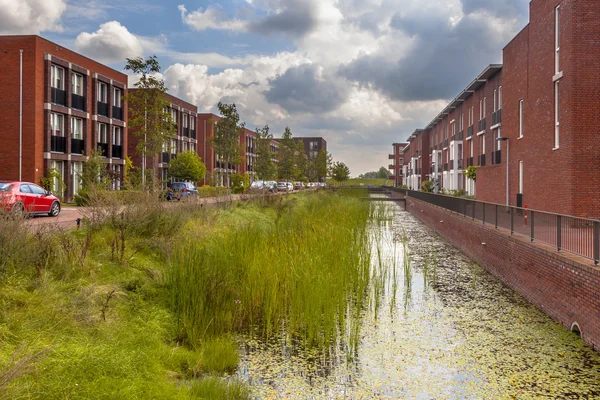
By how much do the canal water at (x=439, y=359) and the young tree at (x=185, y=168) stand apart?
38307 mm

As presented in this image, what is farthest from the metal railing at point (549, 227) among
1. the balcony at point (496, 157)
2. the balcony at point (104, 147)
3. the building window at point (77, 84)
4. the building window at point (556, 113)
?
the balcony at point (104, 147)

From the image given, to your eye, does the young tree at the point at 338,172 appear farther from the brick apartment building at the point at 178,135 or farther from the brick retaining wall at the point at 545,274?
the brick retaining wall at the point at 545,274

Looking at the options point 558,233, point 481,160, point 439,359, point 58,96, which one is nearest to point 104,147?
point 58,96

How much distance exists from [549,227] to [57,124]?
2874 cm

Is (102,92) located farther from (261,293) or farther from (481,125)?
(261,293)

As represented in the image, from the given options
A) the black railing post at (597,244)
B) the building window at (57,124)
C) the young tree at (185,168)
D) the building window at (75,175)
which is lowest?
the black railing post at (597,244)

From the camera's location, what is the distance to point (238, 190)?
51844mm

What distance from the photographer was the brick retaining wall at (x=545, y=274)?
7372 millimetres

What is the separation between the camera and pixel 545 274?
30.7 ft

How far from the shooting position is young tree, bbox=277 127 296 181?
73.8 meters

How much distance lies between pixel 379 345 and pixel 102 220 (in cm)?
663

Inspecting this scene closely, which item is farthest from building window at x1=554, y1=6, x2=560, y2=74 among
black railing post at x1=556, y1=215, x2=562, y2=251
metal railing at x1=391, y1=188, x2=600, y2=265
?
black railing post at x1=556, y1=215, x2=562, y2=251

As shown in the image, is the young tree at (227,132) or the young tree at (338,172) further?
the young tree at (338,172)

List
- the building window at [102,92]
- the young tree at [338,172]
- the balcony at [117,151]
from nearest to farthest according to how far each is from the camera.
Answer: the building window at [102,92], the balcony at [117,151], the young tree at [338,172]
